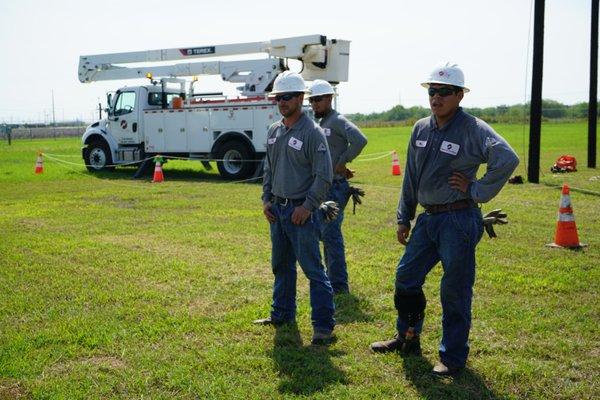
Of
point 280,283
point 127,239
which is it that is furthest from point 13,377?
point 127,239

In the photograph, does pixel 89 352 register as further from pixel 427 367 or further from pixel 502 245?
pixel 502 245

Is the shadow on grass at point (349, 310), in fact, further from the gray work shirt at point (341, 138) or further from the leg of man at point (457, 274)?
the leg of man at point (457, 274)

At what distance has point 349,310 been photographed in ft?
20.2

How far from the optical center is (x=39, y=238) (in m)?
9.73

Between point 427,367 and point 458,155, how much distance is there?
1.49 m

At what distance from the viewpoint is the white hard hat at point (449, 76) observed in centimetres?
447

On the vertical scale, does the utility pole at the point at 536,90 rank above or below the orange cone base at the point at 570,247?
above

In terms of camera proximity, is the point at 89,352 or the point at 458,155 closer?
the point at 458,155

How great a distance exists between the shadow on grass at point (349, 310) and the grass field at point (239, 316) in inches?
1.0

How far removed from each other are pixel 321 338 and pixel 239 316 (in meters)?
1.02

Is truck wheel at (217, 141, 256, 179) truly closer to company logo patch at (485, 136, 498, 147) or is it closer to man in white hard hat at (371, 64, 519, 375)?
man in white hard hat at (371, 64, 519, 375)

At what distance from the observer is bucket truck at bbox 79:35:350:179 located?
18.5 metres

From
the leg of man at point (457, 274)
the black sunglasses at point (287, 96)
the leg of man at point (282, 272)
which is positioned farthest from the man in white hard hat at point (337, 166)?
the leg of man at point (457, 274)

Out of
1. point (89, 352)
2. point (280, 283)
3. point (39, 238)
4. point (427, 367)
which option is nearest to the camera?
point (427, 367)
